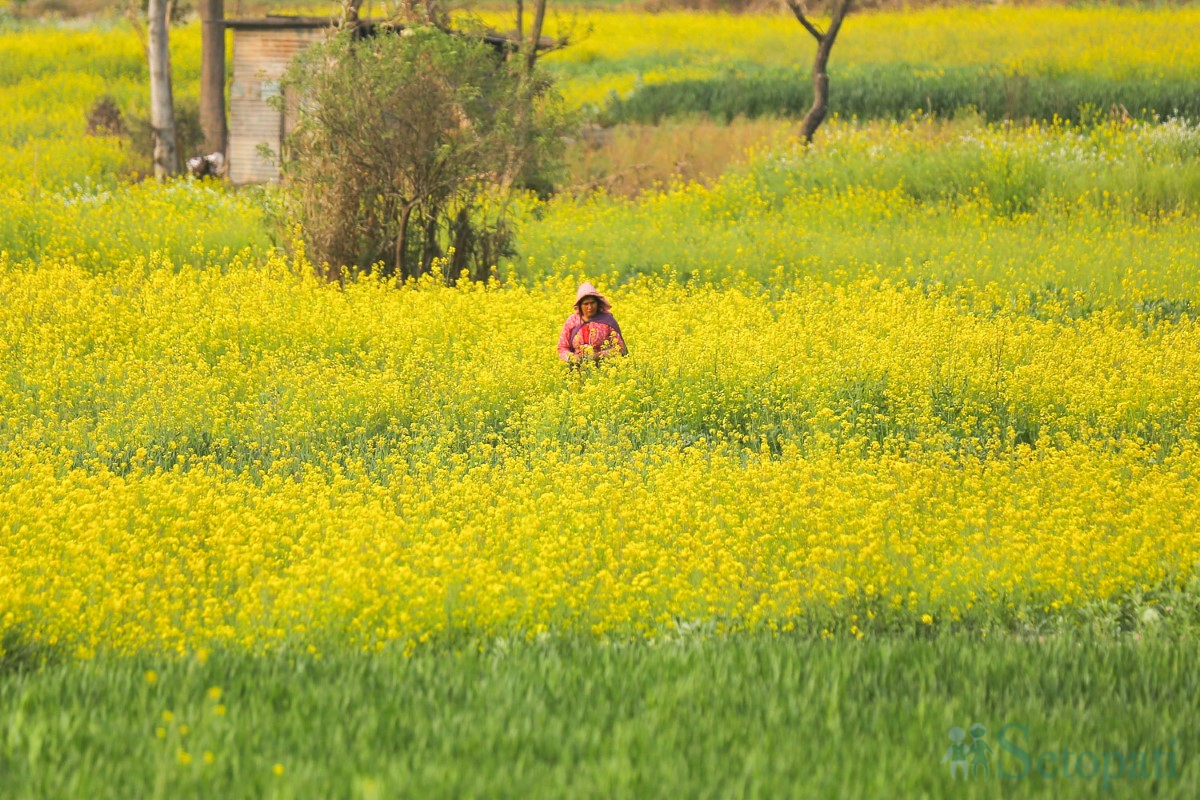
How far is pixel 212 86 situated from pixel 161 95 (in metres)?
1.99

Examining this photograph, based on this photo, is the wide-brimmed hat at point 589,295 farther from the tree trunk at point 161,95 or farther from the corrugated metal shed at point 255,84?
the corrugated metal shed at point 255,84

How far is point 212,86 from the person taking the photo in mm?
24156

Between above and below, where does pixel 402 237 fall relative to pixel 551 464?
above

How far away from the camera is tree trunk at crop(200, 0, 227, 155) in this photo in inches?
948

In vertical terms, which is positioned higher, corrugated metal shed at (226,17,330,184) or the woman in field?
corrugated metal shed at (226,17,330,184)

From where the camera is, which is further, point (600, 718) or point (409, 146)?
point (409, 146)

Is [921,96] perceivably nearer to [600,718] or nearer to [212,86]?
[212,86]

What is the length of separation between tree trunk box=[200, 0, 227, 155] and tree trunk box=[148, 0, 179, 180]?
148cm

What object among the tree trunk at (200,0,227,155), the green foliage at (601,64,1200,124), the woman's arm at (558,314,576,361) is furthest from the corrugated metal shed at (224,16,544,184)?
the woman's arm at (558,314,576,361)

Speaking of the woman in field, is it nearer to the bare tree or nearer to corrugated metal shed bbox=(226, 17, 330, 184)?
the bare tree

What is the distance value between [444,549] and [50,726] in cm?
217

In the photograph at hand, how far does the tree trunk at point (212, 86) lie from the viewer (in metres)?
24.1

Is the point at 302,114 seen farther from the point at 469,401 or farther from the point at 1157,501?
the point at 1157,501

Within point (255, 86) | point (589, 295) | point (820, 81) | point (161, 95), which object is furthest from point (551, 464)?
point (255, 86)
